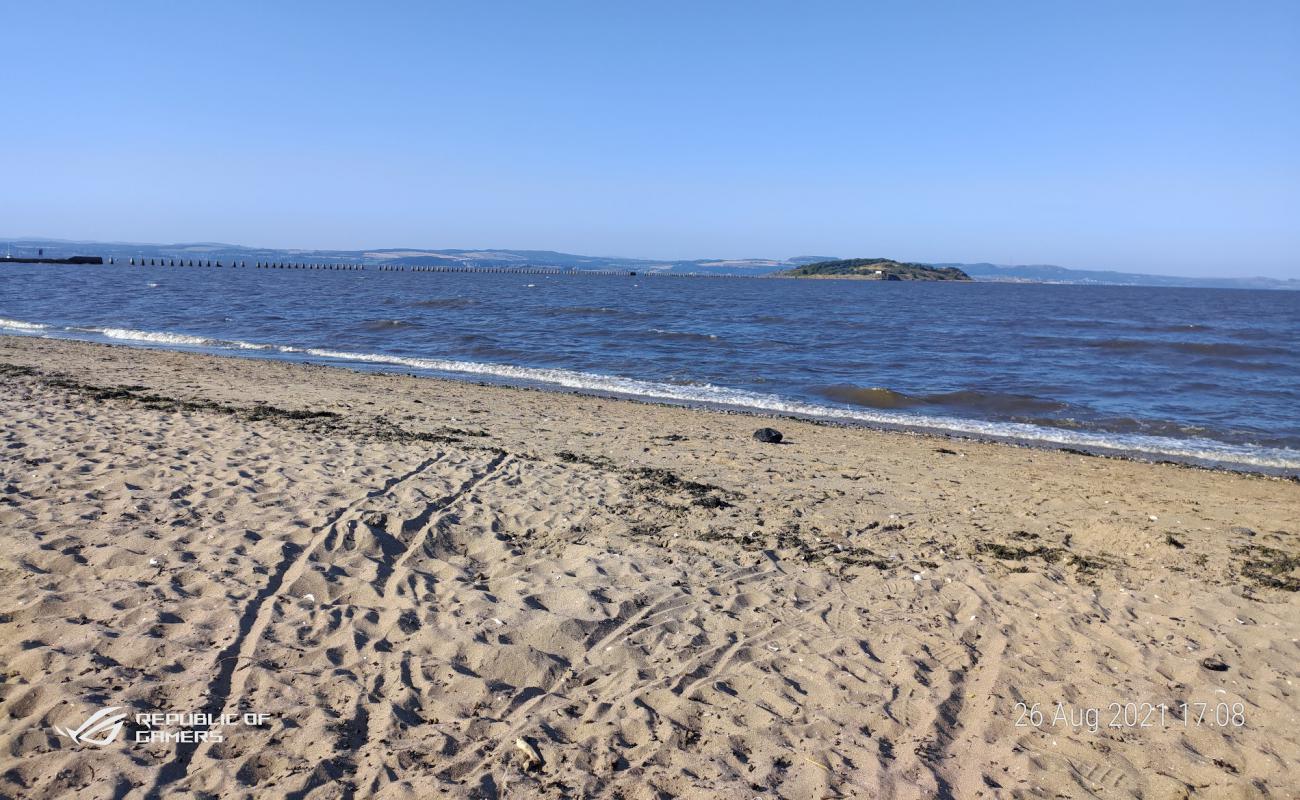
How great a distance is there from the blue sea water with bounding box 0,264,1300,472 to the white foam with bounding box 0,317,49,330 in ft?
0.29

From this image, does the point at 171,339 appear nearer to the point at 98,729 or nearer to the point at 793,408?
the point at 793,408

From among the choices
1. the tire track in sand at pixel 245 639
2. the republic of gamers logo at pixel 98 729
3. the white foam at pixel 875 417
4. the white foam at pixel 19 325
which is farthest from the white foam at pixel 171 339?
the republic of gamers logo at pixel 98 729

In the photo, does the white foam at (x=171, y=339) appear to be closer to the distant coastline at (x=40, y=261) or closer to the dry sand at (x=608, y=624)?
the dry sand at (x=608, y=624)

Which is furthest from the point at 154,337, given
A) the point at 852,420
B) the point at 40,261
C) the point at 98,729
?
the point at 40,261

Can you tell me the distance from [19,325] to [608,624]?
30.5 m

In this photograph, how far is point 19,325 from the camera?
88.0 feet

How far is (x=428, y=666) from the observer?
4.48 metres

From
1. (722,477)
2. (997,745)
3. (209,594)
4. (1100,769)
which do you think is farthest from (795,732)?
(722,477)

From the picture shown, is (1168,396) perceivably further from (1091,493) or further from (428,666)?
(428,666)

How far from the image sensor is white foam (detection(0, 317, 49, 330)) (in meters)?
26.1

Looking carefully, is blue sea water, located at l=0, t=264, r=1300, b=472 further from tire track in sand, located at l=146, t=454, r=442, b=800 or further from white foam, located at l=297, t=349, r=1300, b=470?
tire track in sand, located at l=146, t=454, r=442, b=800

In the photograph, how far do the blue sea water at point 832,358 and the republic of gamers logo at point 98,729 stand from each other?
1347 centimetres

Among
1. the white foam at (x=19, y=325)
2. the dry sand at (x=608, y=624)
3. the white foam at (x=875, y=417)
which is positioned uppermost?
the white foam at (x=19, y=325)

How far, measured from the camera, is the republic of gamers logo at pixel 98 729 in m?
3.62
